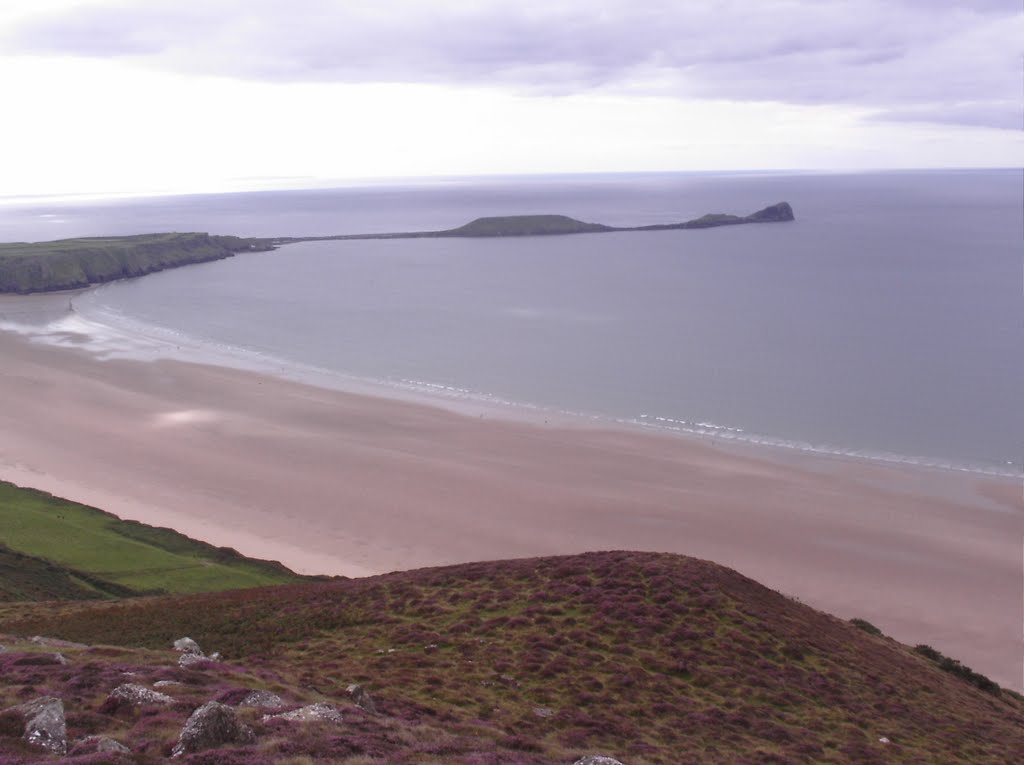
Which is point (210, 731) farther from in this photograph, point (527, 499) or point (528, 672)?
point (527, 499)

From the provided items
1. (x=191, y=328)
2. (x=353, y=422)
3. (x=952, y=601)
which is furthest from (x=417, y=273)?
(x=952, y=601)

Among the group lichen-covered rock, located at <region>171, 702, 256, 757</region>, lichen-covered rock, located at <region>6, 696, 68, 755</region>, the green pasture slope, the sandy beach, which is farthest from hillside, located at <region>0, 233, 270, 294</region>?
lichen-covered rock, located at <region>171, 702, 256, 757</region>

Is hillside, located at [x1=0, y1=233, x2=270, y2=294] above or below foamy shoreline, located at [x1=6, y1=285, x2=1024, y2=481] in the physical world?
above

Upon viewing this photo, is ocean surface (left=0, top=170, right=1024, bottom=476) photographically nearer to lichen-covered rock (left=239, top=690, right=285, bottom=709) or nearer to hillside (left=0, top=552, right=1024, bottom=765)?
hillside (left=0, top=552, right=1024, bottom=765)

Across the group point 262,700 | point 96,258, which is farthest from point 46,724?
point 96,258

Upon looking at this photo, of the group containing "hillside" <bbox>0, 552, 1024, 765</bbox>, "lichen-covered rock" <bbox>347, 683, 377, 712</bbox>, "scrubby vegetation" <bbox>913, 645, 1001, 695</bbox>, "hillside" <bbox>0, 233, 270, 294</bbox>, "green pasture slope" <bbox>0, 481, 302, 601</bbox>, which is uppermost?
"hillside" <bbox>0, 233, 270, 294</bbox>
